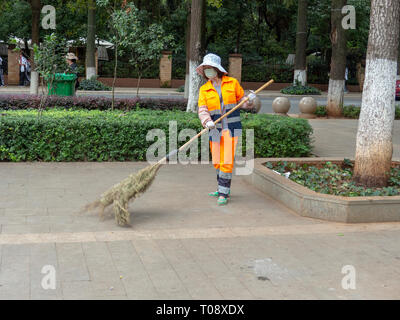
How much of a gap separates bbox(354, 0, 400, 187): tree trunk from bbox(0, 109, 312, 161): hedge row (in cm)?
256

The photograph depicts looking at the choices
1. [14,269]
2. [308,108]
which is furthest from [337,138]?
[14,269]

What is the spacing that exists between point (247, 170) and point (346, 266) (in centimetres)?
341

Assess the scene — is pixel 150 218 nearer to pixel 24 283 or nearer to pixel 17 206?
pixel 17 206

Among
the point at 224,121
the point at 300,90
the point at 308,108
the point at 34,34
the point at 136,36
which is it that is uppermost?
the point at 34,34

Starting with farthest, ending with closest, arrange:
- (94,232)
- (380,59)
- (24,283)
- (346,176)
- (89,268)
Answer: (346,176)
(380,59)
(94,232)
(89,268)
(24,283)

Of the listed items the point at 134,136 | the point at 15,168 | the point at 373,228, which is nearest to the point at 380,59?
the point at 373,228

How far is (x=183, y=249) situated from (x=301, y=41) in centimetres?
2351

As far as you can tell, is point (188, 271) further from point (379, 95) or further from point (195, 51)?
point (195, 51)

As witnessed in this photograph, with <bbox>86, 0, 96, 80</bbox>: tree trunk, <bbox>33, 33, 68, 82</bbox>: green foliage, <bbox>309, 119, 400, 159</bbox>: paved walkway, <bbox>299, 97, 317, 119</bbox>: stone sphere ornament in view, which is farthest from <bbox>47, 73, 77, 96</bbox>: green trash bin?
<bbox>86, 0, 96, 80</bbox>: tree trunk

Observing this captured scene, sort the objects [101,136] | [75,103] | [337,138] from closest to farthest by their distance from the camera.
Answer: [101,136], [337,138], [75,103]

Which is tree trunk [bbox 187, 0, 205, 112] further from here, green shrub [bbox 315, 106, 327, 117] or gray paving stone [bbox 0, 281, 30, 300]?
gray paving stone [bbox 0, 281, 30, 300]

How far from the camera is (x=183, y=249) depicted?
5598 mm

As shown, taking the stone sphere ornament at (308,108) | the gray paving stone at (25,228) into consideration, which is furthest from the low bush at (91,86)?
the gray paving stone at (25,228)

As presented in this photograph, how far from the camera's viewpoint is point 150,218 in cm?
664
